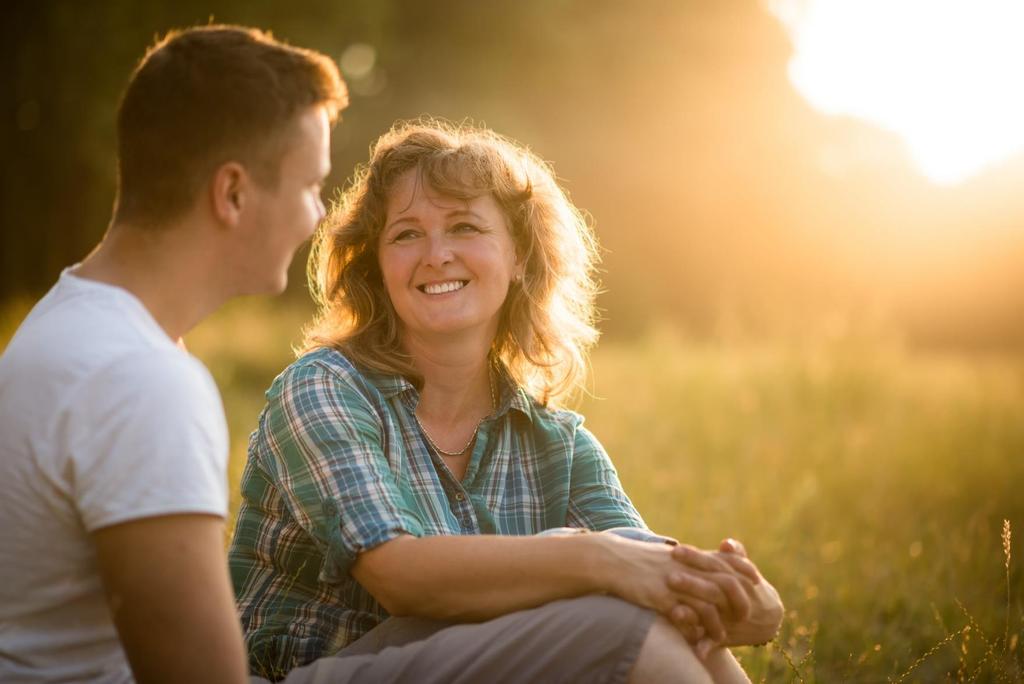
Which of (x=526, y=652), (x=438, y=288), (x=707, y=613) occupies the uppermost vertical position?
(x=438, y=288)

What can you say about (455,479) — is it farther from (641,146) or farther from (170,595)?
(641,146)

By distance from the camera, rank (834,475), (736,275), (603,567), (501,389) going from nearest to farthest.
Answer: (603,567) < (501,389) < (834,475) < (736,275)

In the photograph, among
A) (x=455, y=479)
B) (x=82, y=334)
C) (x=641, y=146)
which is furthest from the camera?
(x=641, y=146)

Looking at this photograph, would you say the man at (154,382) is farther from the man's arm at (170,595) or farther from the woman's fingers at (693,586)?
the woman's fingers at (693,586)

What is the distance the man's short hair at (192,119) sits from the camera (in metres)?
1.74

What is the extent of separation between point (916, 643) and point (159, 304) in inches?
142

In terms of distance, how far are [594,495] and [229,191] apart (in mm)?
1483

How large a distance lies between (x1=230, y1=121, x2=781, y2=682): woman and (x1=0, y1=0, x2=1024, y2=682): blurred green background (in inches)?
28.4

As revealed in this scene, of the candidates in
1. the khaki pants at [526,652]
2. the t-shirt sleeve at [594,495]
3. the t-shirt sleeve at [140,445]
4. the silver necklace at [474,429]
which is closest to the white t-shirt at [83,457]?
the t-shirt sleeve at [140,445]

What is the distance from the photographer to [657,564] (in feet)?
7.18

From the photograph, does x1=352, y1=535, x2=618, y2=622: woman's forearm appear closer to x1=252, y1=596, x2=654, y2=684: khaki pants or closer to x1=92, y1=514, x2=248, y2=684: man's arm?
x1=252, y1=596, x2=654, y2=684: khaki pants

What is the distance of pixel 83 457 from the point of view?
4.91 ft

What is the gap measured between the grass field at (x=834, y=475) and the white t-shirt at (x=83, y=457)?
2.05 metres

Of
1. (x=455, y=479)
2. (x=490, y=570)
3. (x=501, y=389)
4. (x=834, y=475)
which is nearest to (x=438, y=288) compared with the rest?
(x=501, y=389)
